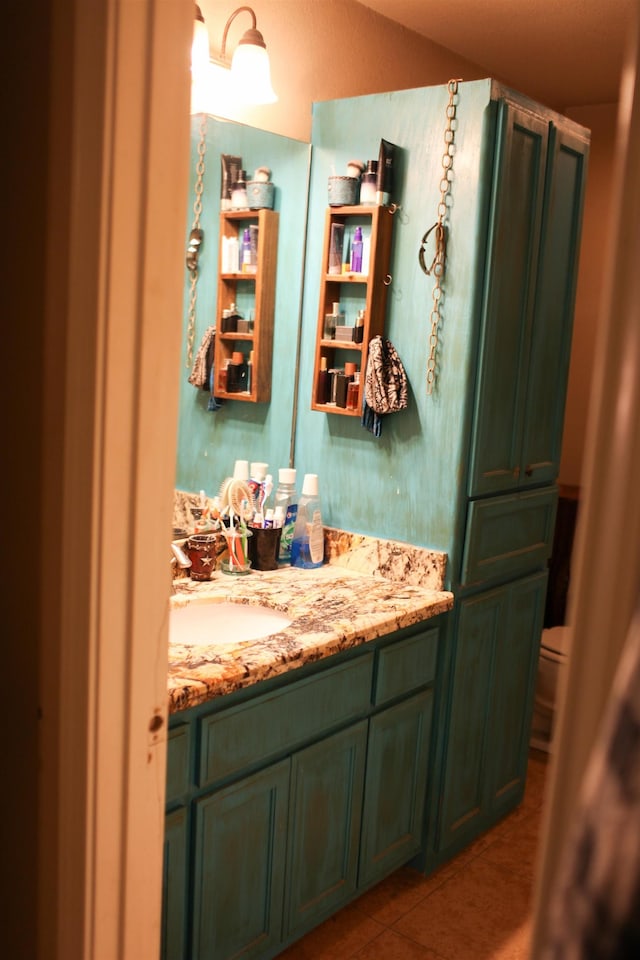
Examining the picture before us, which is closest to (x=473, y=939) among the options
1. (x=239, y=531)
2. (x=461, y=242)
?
(x=239, y=531)

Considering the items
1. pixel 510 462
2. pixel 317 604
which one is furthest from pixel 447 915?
pixel 510 462

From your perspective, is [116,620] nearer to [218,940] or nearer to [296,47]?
[218,940]

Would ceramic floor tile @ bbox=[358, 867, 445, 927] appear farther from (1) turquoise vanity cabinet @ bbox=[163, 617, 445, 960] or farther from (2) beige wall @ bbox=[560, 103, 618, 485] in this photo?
(2) beige wall @ bbox=[560, 103, 618, 485]

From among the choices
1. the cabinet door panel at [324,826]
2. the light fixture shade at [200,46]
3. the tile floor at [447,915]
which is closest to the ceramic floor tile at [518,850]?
the tile floor at [447,915]

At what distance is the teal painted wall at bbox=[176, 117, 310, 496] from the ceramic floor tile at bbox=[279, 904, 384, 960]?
1.19m

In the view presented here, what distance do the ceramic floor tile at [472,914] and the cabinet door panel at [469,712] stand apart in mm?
123

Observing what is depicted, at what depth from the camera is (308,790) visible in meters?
2.00

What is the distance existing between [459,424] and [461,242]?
461 millimetres

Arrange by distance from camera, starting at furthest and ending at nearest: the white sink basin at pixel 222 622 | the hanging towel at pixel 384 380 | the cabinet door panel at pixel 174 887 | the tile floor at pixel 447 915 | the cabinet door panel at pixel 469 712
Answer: the cabinet door panel at pixel 469 712 → the hanging towel at pixel 384 380 → the tile floor at pixel 447 915 → the white sink basin at pixel 222 622 → the cabinet door panel at pixel 174 887

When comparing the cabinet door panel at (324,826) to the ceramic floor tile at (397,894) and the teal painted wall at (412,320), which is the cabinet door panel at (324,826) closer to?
the ceramic floor tile at (397,894)

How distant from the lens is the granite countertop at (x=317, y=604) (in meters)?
1.70

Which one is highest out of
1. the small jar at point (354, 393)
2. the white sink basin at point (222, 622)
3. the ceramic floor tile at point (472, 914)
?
the small jar at point (354, 393)

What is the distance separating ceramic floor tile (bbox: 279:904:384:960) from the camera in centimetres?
216

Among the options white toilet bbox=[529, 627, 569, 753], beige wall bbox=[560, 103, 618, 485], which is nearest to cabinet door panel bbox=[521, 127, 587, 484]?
white toilet bbox=[529, 627, 569, 753]
